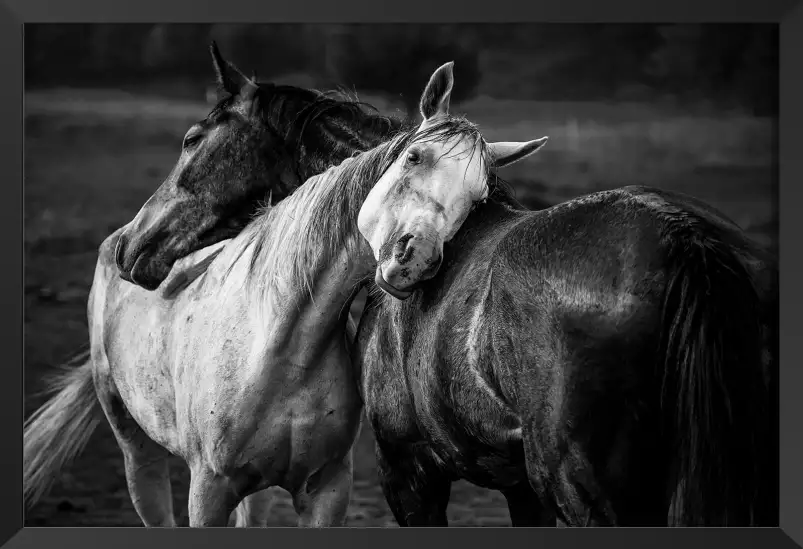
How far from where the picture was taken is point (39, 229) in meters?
3.39

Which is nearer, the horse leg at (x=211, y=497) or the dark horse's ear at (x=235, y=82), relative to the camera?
the horse leg at (x=211, y=497)

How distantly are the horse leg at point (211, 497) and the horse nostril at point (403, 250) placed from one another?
0.98 meters

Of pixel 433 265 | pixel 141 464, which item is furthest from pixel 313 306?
pixel 141 464

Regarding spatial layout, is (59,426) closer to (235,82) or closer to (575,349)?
(235,82)

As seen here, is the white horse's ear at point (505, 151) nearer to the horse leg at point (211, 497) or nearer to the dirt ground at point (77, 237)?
the horse leg at point (211, 497)

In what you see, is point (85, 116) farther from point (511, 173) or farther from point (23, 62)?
point (511, 173)

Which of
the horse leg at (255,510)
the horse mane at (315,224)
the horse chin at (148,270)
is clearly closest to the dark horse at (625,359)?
the horse mane at (315,224)

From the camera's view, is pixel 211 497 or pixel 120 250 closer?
pixel 211 497

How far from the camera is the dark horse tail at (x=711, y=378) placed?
1.95 meters

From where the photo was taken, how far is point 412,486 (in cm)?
284

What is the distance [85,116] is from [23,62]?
28 centimetres

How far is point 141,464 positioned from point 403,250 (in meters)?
1.73

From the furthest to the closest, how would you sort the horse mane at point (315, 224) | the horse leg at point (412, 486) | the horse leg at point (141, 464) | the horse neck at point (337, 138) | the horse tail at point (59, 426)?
the horse leg at point (141, 464)
the horse tail at point (59, 426)
the horse neck at point (337, 138)
the horse leg at point (412, 486)
the horse mane at point (315, 224)

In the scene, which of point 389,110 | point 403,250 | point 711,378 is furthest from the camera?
point 389,110
